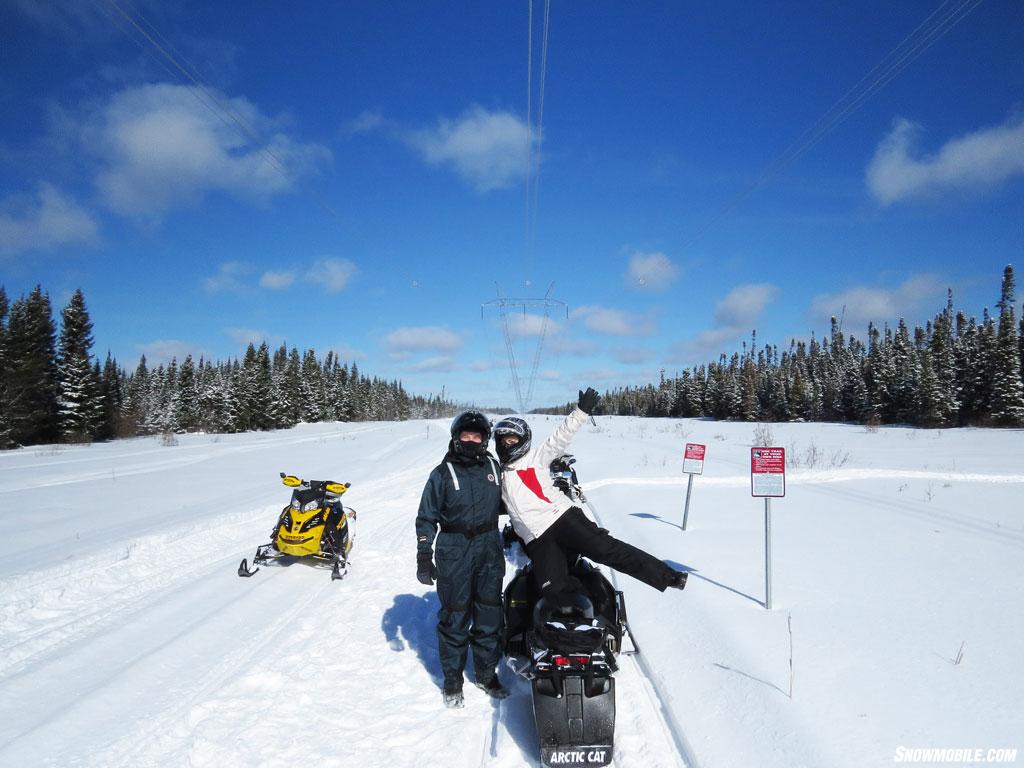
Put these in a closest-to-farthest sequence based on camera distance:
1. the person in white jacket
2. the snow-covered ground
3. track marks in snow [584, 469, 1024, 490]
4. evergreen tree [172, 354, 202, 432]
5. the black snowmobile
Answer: the black snowmobile → the snow-covered ground → the person in white jacket → track marks in snow [584, 469, 1024, 490] → evergreen tree [172, 354, 202, 432]

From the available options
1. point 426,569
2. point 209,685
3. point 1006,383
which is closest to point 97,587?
point 209,685

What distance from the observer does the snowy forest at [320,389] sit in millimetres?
37219

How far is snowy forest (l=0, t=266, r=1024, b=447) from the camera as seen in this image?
3722cm

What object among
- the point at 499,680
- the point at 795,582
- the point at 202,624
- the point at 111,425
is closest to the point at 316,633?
the point at 202,624

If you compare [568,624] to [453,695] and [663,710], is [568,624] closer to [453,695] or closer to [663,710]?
[663,710]

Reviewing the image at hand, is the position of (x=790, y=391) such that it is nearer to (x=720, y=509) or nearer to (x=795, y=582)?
(x=720, y=509)

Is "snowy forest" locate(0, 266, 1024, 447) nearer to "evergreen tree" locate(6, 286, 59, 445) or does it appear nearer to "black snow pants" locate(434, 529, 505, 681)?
"evergreen tree" locate(6, 286, 59, 445)

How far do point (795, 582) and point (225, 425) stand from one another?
5861cm

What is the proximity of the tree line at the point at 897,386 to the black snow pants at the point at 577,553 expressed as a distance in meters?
42.1

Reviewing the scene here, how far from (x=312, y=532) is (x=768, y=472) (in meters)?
5.69

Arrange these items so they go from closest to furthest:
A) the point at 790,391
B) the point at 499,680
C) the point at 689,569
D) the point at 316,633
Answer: the point at 499,680 < the point at 316,633 < the point at 689,569 < the point at 790,391

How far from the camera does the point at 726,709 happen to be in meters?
3.72

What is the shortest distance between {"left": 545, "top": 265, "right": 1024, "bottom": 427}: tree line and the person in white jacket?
41.8 meters

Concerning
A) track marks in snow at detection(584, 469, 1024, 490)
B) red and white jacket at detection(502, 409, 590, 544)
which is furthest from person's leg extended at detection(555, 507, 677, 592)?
track marks in snow at detection(584, 469, 1024, 490)
